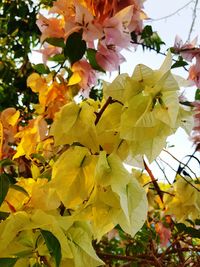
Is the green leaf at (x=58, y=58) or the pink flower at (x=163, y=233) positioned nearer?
the green leaf at (x=58, y=58)

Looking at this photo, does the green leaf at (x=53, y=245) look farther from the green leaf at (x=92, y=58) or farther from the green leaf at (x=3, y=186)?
the green leaf at (x=92, y=58)

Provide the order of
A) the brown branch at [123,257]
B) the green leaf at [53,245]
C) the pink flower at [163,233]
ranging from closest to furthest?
the green leaf at [53,245], the brown branch at [123,257], the pink flower at [163,233]

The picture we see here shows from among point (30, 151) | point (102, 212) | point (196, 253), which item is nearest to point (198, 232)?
point (196, 253)

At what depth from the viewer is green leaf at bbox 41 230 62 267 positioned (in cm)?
44

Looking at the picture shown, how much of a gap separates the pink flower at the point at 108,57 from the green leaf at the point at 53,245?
329mm

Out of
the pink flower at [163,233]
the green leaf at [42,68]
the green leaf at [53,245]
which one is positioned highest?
the green leaf at [42,68]

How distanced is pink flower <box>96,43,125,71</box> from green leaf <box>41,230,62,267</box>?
33 cm

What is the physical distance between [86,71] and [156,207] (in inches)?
21.3

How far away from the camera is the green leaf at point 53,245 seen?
44 centimetres

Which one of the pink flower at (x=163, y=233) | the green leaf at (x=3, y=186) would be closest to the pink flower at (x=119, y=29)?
the green leaf at (x=3, y=186)

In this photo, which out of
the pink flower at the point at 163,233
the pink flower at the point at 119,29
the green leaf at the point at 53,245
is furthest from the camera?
the pink flower at the point at 163,233

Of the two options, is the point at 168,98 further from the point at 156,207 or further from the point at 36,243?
the point at 156,207

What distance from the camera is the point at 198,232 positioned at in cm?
85

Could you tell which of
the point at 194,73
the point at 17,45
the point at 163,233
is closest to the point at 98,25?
the point at 194,73
